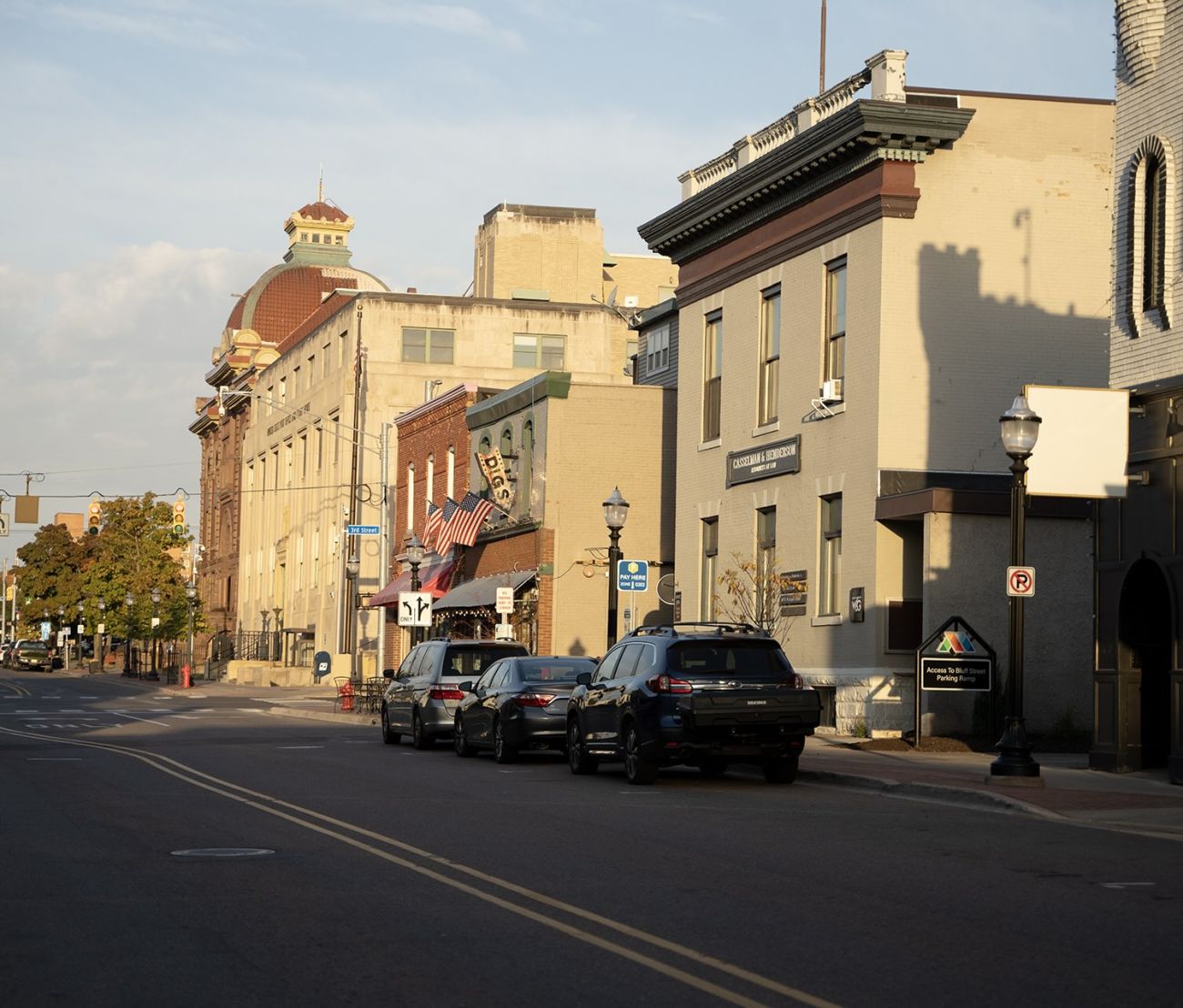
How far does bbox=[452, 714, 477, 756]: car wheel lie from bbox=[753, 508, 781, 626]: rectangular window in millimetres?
6974

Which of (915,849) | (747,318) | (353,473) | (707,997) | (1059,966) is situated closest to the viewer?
(707,997)

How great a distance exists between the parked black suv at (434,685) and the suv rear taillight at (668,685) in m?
7.70

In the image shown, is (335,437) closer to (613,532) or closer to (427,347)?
(427,347)

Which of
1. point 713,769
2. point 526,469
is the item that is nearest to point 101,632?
point 526,469

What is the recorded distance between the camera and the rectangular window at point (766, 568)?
1297 inches

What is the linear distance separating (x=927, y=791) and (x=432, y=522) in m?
35.3

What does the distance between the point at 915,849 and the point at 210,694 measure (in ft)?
170

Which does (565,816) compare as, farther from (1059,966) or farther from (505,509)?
(505,509)

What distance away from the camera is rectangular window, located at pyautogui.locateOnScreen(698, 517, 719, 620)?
36656 mm

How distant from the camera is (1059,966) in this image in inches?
362

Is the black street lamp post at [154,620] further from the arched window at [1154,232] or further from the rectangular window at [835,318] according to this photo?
the arched window at [1154,232]

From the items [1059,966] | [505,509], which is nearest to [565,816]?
[1059,966]

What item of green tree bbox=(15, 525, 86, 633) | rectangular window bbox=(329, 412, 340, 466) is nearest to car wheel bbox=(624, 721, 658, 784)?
rectangular window bbox=(329, 412, 340, 466)

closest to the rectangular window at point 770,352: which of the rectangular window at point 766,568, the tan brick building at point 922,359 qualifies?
the tan brick building at point 922,359
